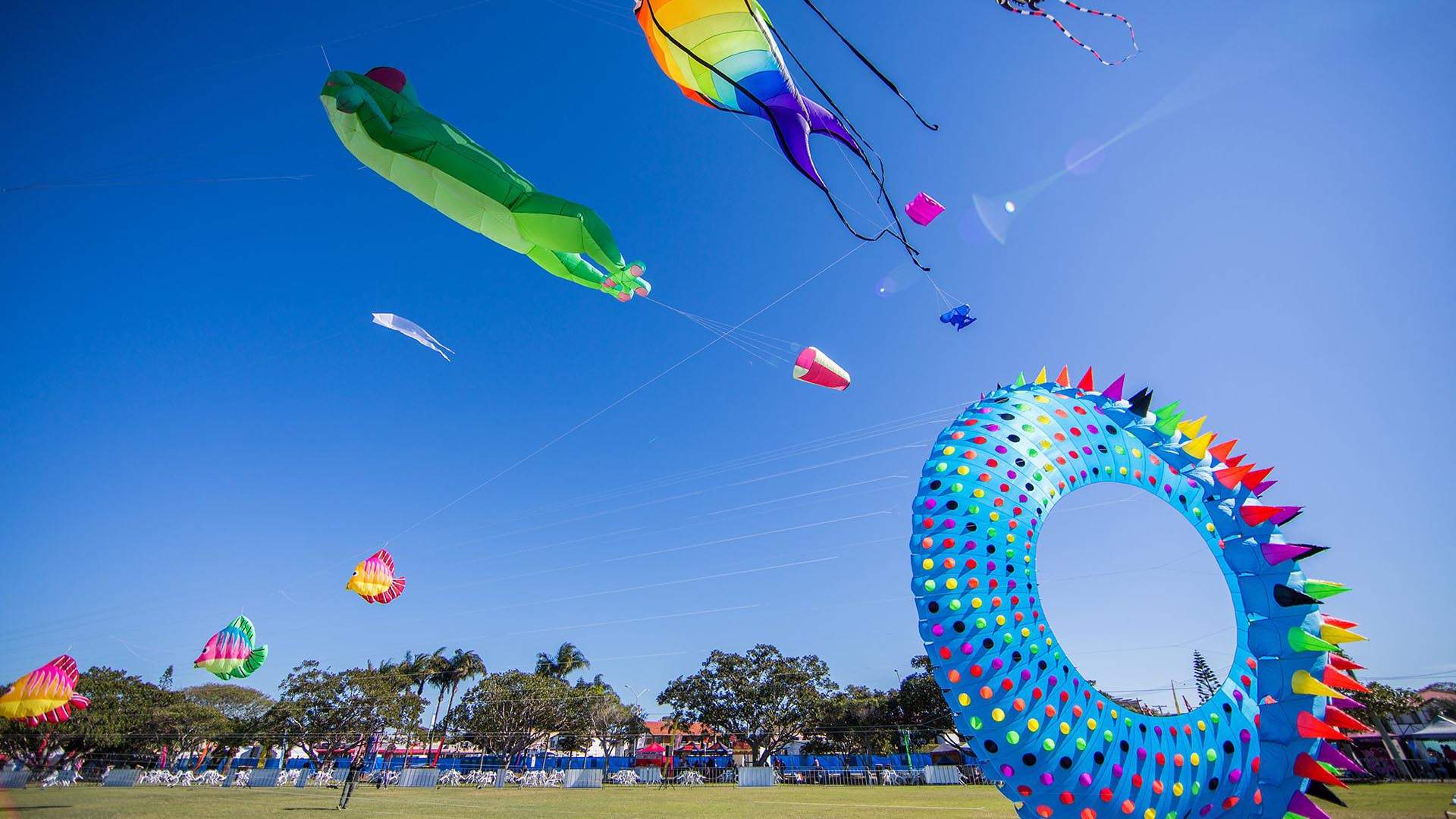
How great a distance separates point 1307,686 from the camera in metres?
5.55

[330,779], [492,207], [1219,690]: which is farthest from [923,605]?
[330,779]

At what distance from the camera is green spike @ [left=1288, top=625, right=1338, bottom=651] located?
5.58 meters

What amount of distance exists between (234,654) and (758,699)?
118 feet

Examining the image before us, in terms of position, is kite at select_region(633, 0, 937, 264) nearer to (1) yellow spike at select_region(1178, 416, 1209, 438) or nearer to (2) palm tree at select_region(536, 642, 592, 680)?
(1) yellow spike at select_region(1178, 416, 1209, 438)

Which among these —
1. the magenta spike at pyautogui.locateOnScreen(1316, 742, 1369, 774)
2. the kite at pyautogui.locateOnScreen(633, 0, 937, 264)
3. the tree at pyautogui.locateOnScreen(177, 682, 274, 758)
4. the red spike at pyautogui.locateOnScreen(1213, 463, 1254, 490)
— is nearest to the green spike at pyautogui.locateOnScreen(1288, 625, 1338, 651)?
the magenta spike at pyautogui.locateOnScreen(1316, 742, 1369, 774)

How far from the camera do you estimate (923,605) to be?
5.60 metres

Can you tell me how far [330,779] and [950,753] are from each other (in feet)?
150

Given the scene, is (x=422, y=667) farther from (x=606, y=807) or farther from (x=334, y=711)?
(x=606, y=807)

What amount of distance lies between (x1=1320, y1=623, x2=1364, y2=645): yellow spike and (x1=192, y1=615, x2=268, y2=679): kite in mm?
21063

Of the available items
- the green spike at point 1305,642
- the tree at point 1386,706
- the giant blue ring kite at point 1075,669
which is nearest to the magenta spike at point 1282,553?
the giant blue ring kite at point 1075,669

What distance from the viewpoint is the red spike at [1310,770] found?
5.42 m

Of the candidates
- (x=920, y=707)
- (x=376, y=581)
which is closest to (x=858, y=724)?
(x=920, y=707)

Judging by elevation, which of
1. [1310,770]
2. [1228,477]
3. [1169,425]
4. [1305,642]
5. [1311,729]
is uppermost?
[1169,425]

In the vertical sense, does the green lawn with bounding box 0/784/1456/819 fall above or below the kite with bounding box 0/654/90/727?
below
